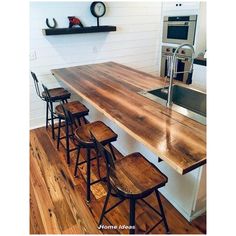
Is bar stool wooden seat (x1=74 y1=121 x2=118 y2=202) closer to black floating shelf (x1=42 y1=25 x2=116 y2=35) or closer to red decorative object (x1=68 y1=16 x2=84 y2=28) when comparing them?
black floating shelf (x1=42 y1=25 x2=116 y2=35)

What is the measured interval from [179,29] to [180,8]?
13.0 inches

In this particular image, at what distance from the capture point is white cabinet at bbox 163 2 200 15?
342 cm

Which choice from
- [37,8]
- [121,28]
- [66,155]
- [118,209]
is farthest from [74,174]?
[121,28]

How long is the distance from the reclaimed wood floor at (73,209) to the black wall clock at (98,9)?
89.4 inches

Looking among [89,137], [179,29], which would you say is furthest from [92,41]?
[89,137]

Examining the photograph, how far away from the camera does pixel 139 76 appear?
107 inches

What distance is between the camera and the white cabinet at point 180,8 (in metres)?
3.42

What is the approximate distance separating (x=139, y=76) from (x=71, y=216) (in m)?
1.71

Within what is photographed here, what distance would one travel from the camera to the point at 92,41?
3.57 meters

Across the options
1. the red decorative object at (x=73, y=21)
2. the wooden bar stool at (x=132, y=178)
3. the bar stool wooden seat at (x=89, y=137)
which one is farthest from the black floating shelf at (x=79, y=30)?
the wooden bar stool at (x=132, y=178)

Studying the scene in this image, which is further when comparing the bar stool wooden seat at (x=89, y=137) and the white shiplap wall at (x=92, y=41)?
the white shiplap wall at (x=92, y=41)

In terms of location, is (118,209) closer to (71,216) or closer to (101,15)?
(71,216)

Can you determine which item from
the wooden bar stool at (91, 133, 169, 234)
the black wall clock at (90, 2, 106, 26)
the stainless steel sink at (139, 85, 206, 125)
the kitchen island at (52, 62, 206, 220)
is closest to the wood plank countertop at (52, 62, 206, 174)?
the kitchen island at (52, 62, 206, 220)

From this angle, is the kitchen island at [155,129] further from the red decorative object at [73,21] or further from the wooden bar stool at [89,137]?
the red decorative object at [73,21]
